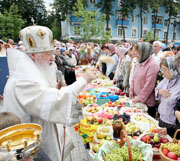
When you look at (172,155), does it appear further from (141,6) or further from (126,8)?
(141,6)

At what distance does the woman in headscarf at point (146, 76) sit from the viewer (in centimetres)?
295

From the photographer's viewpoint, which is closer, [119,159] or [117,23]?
[119,159]

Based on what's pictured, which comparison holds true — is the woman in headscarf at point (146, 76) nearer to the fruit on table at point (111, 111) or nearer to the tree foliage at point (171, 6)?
the fruit on table at point (111, 111)

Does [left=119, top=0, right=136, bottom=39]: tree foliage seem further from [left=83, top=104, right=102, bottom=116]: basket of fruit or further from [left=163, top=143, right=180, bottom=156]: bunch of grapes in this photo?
[left=163, top=143, right=180, bottom=156]: bunch of grapes

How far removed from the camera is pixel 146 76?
2.99 m

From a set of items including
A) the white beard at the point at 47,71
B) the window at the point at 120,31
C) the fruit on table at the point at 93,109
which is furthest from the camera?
the window at the point at 120,31

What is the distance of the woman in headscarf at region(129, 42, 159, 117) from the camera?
295 centimetres

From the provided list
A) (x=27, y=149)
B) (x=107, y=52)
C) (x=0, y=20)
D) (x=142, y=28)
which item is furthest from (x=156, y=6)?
(x=27, y=149)

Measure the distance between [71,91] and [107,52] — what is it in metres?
4.64

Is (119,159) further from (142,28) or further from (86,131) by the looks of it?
(142,28)

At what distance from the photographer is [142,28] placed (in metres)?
31.4

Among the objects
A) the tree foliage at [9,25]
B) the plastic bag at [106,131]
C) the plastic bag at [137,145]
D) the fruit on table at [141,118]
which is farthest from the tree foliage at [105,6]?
the plastic bag at [137,145]

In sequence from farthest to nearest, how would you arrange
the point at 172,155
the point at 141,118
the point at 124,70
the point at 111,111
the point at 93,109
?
the point at 124,70 → the point at 93,109 → the point at 111,111 → the point at 141,118 → the point at 172,155

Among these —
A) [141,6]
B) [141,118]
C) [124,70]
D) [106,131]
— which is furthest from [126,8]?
[106,131]
